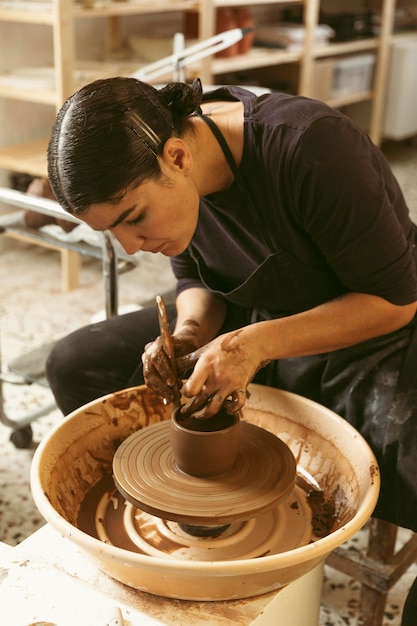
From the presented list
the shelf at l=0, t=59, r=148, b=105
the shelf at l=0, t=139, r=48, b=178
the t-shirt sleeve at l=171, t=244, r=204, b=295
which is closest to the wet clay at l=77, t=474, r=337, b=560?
the t-shirt sleeve at l=171, t=244, r=204, b=295

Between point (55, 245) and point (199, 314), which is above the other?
point (199, 314)

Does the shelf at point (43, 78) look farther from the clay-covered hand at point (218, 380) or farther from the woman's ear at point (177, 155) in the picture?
the clay-covered hand at point (218, 380)

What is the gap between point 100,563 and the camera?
1015 millimetres

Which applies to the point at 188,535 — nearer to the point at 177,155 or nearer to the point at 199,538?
the point at 199,538

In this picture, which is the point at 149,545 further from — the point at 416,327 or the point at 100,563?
the point at 416,327

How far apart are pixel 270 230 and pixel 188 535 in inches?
22.6

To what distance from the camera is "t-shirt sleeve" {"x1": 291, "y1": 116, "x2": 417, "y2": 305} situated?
1.24 m

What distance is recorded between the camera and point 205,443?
1127mm

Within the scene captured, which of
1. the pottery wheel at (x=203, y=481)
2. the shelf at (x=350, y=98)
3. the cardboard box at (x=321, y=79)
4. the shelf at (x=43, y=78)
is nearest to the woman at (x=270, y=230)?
the pottery wheel at (x=203, y=481)

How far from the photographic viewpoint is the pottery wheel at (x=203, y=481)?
1.08 m

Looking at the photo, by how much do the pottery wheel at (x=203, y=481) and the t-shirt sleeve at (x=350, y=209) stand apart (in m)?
0.34

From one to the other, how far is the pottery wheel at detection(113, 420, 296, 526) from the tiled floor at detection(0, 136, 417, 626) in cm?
57

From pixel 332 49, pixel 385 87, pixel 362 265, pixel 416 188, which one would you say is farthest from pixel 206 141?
pixel 385 87

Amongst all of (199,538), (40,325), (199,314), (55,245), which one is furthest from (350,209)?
(40,325)
